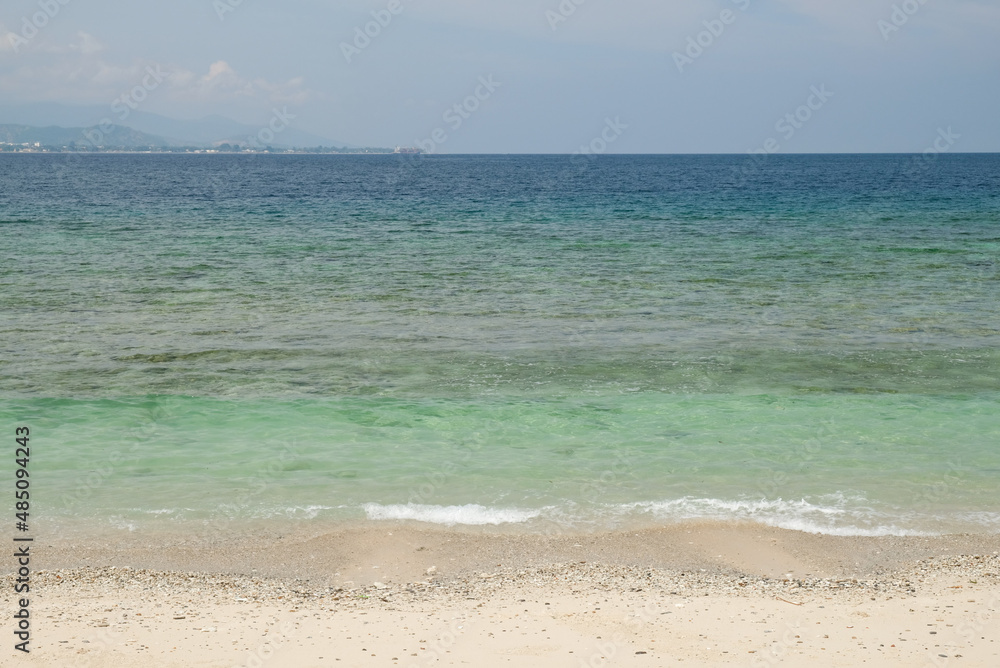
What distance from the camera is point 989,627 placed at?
20.2 feet

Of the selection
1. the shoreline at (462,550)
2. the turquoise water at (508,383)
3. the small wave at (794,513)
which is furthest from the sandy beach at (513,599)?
the turquoise water at (508,383)

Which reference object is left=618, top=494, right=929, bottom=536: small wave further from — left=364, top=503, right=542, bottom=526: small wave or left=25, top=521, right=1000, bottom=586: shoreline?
left=364, top=503, right=542, bottom=526: small wave

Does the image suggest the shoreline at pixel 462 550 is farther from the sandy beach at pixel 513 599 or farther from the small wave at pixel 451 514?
the small wave at pixel 451 514

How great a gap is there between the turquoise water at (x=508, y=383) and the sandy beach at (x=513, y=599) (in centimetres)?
58

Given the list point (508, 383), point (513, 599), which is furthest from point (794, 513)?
point (508, 383)

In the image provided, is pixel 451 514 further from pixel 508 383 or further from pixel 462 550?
pixel 508 383

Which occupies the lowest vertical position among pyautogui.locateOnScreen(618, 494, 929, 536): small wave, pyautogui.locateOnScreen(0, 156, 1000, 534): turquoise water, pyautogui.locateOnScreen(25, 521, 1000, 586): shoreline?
pyautogui.locateOnScreen(25, 521, 1000, 586): shoreline

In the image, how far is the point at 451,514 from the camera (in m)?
8.63

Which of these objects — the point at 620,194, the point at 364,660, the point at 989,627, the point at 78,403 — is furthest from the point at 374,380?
the point at 620,194

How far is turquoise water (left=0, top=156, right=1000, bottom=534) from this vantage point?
9062 mm

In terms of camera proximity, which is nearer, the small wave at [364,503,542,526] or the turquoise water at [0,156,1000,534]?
the small wave at [364,503,542,526]

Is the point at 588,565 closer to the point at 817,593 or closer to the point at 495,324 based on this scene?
the point at 817,593

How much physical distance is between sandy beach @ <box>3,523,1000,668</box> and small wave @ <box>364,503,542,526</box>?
24 cm

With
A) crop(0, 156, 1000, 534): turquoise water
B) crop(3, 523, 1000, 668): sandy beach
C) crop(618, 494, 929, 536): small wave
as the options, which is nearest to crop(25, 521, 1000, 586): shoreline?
crop(3, 523, 1000, 668): sandy beach
